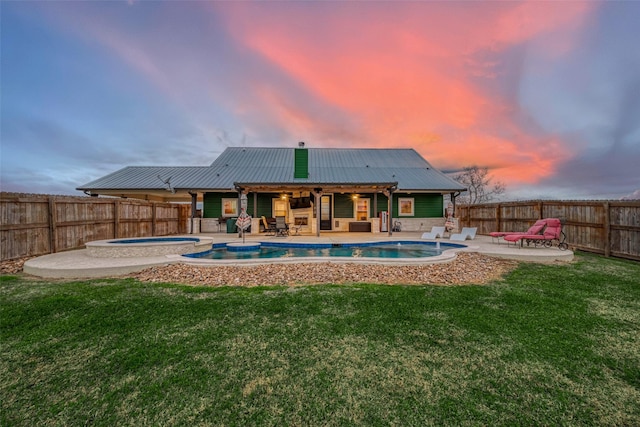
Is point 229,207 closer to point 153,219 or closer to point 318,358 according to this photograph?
point 153,219

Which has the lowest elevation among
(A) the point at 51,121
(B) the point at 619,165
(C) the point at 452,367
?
(C) the point at 452,367

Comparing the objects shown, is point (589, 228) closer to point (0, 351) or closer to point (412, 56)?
point (412, 56)

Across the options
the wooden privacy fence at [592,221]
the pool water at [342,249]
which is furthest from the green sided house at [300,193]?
the wooden privacy fence at [592,221]

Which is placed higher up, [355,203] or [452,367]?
[355,203]

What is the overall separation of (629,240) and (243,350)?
11.0 meters

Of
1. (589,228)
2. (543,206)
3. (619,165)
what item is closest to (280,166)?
(543,206)

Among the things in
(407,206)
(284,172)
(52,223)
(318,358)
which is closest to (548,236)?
(407,206)

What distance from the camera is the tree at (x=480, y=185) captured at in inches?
1128

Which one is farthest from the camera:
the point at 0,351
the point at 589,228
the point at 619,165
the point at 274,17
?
the point at 619,165

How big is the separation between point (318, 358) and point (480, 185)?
108 ft

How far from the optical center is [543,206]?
1005 cm

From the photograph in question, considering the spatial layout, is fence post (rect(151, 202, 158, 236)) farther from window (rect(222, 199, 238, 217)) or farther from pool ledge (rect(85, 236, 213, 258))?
pool ledge (rect(85, 236, 213, 258))

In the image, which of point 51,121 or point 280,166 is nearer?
point 51,121

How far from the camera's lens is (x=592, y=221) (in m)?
8.20
